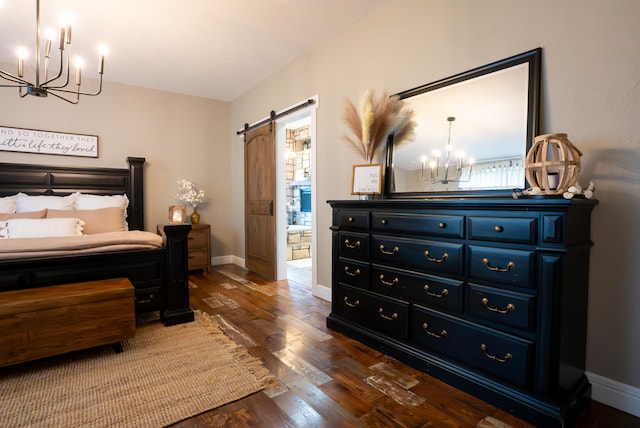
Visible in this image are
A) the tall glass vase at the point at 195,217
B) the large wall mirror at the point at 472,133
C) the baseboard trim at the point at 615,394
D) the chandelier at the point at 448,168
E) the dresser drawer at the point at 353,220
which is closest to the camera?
the baseboard trim at the point at 615,394

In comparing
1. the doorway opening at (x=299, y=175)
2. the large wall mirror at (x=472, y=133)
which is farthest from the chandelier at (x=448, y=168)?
the doorway opening at (x=299, y=175)

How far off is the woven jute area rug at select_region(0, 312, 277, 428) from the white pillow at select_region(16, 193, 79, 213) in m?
2.24

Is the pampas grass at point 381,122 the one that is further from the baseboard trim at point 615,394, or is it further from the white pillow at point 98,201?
the white pillow at point 98,201

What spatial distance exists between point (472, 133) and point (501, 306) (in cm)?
118

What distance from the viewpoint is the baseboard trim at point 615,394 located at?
63.0 inches

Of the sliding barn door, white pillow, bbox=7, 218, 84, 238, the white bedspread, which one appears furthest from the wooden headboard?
the white bedspread

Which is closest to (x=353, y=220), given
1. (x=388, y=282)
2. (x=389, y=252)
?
(x=389, y=252)

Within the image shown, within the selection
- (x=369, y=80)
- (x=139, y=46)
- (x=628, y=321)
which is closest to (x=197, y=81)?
(x=139, y=46)

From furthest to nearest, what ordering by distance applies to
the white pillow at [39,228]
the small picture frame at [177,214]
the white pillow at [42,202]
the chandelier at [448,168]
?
the small picture frame at [177,214] < the white pillow at [42,202] < the white pillow at [39,228] < the chandelier at [448,168]

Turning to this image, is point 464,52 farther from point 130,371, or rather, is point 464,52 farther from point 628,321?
point 130,371

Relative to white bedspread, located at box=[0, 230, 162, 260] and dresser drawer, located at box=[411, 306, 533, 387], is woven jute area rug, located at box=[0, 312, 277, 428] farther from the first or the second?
dresser drawer, located at box=[411, 306, 533, 387]

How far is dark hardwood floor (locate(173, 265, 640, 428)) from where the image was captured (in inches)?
61.7

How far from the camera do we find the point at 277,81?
4.27m

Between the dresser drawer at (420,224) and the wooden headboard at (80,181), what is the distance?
12.1ft
